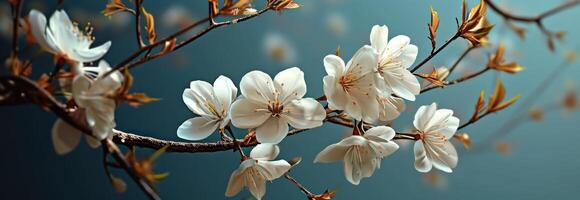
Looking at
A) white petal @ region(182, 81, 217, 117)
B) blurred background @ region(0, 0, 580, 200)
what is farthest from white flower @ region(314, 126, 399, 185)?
blurred background @ region(0, 0, 580, 200)

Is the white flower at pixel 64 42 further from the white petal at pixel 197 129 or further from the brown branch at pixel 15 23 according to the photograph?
the white petal at pixel 197 129

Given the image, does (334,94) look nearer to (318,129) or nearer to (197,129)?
(197,129)

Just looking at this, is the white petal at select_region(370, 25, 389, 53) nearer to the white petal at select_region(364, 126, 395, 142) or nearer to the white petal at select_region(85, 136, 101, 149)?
the white petal at select_region(364, 126, 395, 142)

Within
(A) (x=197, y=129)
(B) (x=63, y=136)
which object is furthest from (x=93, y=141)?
(A) (x=197, y=129)

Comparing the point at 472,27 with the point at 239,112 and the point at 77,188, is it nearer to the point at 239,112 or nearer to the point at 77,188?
the point at 239,112

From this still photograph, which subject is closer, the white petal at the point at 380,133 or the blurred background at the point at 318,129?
the white petal at the point at 380,133

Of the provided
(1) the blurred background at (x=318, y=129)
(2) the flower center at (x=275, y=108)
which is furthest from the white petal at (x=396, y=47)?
(1) the blurred background at (x=318, y=129)
